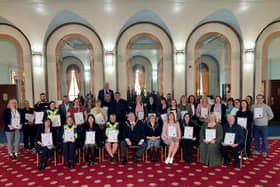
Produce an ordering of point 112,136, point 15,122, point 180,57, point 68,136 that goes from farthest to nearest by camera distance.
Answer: point 180,57
point 15,122
point 112,136
point 68,136

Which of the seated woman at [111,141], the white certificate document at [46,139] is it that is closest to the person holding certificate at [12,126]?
the white certificate document at [46,139]

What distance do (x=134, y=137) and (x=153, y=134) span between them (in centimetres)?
53

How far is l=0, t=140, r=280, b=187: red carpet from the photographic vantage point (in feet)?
13.1

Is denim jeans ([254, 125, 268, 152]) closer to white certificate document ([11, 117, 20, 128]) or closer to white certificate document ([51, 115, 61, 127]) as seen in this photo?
white certificate document ([51, 115, 61, 127])

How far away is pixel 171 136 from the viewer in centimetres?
515

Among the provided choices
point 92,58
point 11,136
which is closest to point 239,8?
point 92,58

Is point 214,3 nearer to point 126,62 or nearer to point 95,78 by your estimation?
point 126,62

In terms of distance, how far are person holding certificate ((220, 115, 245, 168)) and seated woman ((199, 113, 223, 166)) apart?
0.40 ft

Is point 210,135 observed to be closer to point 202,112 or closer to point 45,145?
point 202,112

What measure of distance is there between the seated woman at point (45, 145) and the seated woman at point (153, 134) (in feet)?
8.24

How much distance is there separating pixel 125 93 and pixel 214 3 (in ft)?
16.2

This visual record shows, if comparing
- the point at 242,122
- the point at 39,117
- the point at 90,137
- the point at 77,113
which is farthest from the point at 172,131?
the point at 39,117

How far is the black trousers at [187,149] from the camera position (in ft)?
16.5

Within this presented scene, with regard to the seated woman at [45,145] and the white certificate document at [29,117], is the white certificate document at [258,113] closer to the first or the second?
the seated woman at [45,145]
